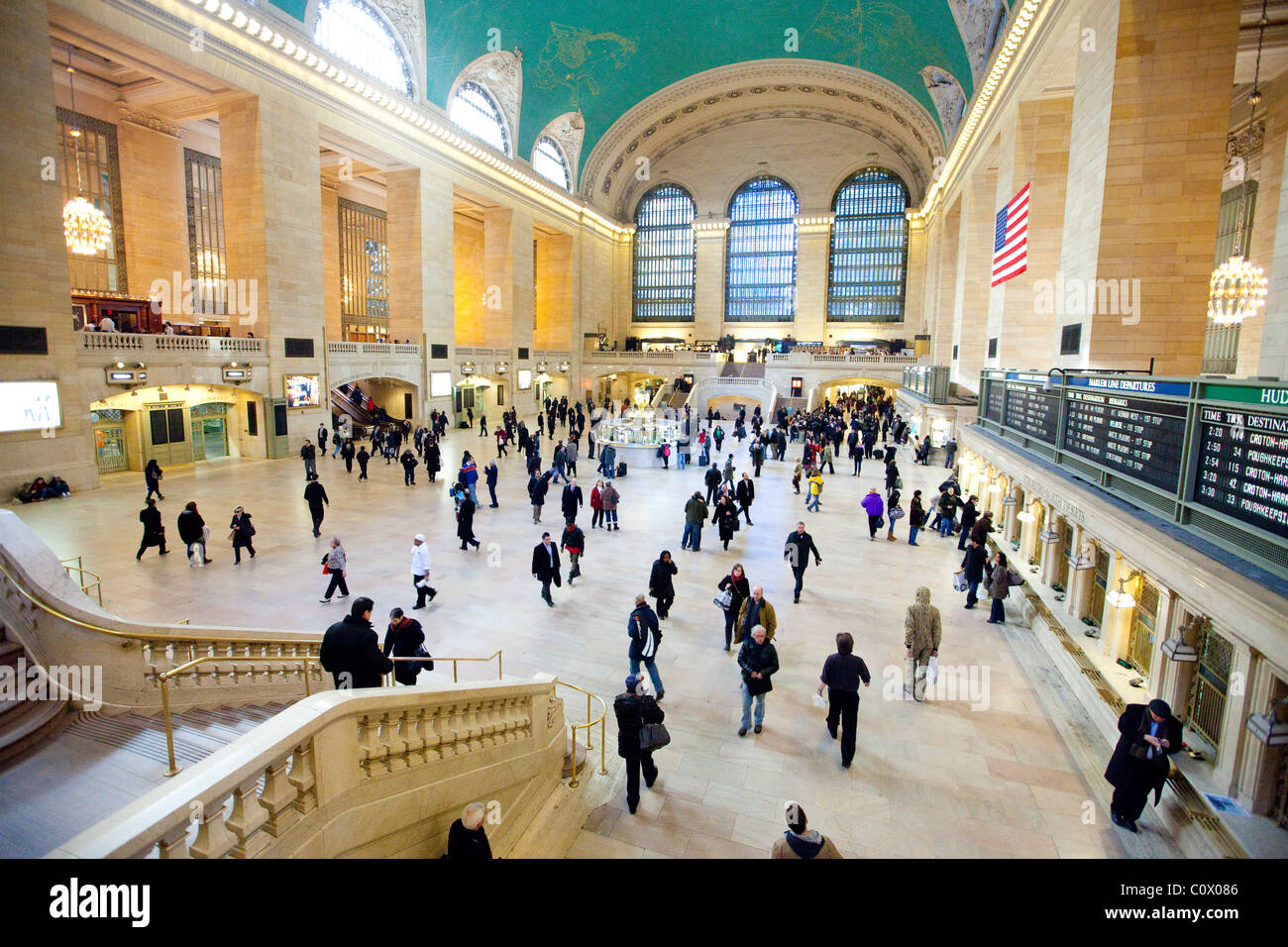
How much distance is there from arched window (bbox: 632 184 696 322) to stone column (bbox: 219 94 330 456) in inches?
1073

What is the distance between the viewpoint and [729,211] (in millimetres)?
42469

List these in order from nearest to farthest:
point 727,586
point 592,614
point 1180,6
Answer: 1. point 727,586
2. point 592,614
3. point 1180,6

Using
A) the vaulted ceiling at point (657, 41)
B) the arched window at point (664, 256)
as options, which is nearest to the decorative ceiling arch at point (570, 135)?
the vaulted ceiling at point (657, 41)

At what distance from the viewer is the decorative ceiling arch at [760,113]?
106 feet

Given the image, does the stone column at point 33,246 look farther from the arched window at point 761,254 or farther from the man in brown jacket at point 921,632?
the arched window at point 761,254

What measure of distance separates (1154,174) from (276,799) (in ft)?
42.6

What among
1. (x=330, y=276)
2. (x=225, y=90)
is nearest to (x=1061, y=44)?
(x=225, y=90)

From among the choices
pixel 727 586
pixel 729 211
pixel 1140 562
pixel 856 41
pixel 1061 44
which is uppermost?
pixel 856 41

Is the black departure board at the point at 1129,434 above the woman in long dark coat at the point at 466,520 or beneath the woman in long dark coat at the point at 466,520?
above

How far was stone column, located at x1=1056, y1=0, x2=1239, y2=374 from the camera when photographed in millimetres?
9375

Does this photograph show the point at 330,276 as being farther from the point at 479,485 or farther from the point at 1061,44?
the point at 1061,44

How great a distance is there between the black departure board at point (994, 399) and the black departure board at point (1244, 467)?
6.70 m

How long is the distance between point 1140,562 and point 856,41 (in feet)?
102
